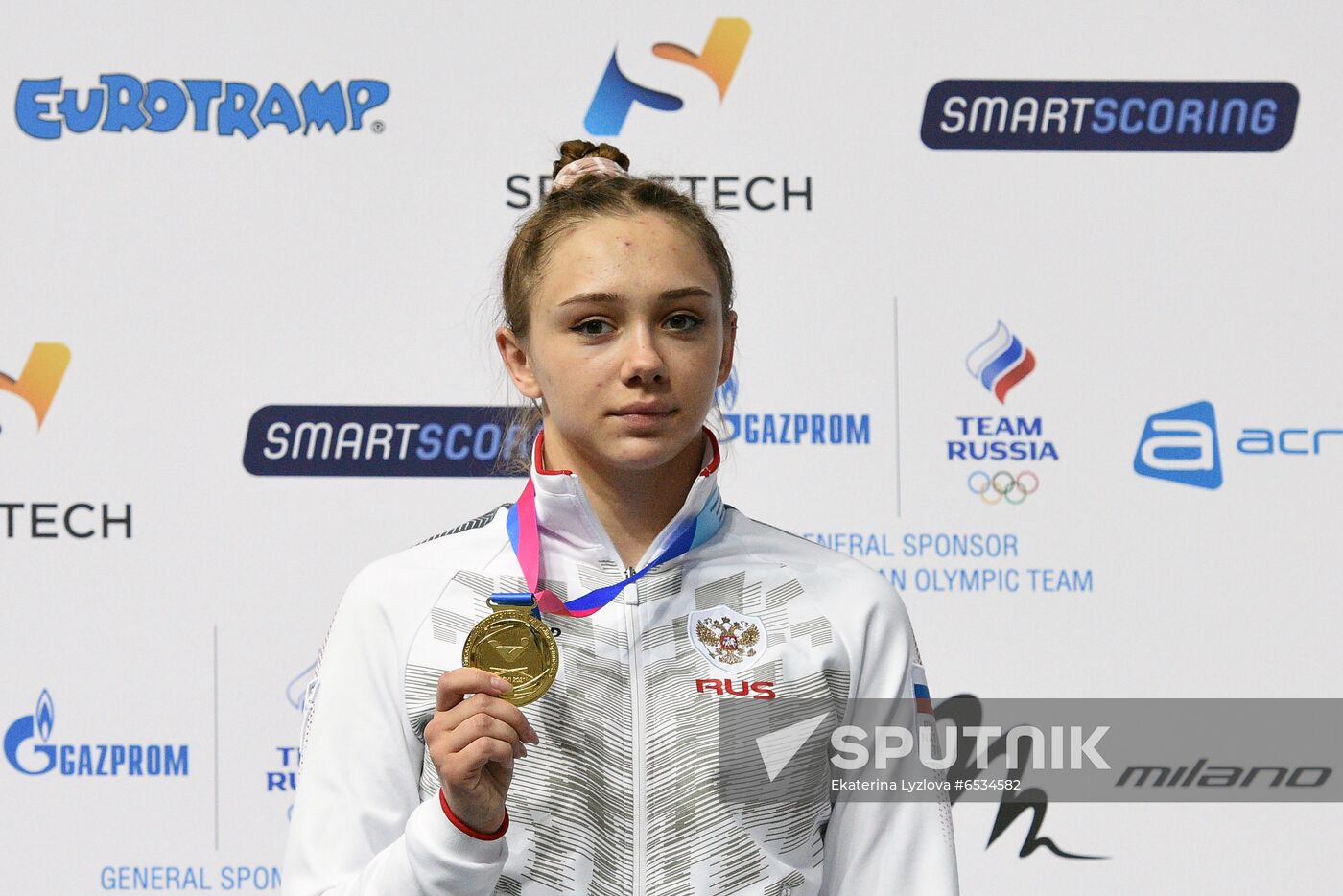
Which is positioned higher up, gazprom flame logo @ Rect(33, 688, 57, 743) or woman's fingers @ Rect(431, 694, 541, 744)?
woman's fingers @ Rect(431, 694, 541, 744)

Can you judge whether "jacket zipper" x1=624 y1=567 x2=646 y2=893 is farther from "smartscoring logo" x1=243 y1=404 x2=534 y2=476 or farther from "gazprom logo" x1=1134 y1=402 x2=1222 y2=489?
"gazprom logo" x1=1134 y1=402 x2=1222 y2=489

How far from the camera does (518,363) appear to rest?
5.04 ft

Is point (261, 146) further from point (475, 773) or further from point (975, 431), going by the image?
point (475, 773)

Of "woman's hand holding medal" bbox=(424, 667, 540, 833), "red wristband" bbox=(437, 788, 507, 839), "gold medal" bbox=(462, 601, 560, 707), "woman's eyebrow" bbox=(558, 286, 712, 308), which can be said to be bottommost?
"red wristband" bbox=(437, 788, 507, 839)

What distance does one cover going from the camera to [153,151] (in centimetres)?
278

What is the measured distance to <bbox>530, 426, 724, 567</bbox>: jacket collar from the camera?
4.75ft

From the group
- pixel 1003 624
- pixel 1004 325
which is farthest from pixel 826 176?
pixel 1003 624

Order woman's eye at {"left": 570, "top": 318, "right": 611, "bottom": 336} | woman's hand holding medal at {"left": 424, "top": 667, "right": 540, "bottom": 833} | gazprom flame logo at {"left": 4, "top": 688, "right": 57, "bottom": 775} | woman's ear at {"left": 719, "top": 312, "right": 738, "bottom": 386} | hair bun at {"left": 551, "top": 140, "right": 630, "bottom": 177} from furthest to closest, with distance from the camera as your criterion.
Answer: gazprom flame logo at {"left": 4, "top": 688, "right": 57, "bottom": 775}
hair bun at {"left": 551, "top": 140, "right": 630, "bottom": 177}
woman's ear at {"left": 719, "top": 312, "right": 738, "bottom": 386}
woman's eye at {"left": 570, "top": 318, "right": 611, "bottom": 336}
woman's hand holding medal at {"left": 424, "top": 667, "right": 540, "bottom": 833}

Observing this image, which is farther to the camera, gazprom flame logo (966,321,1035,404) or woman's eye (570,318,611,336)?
gazprom flame logo (966,321,1035,404)

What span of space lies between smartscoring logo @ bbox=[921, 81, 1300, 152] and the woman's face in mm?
1541

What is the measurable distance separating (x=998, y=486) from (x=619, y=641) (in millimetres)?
1535

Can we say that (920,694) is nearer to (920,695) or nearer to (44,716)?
(920,695)

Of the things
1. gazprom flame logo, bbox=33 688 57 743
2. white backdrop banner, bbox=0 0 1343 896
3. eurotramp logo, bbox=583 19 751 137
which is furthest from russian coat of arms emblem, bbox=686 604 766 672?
gazprom flame logo, bbox=33 688 57 743

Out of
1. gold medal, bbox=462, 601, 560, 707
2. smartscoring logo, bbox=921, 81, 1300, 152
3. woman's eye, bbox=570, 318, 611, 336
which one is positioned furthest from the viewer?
smartscoring logo, bbox=921, 81, 1300, 152
